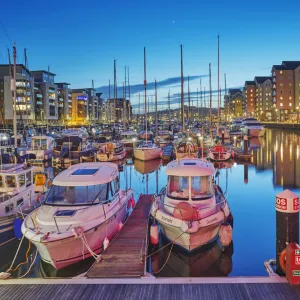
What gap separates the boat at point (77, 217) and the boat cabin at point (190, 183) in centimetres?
243

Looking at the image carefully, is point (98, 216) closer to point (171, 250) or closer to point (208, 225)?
point (171, 250)

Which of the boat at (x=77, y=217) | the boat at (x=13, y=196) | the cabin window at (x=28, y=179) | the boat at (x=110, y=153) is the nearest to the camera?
the boat at (x=77, y=217)

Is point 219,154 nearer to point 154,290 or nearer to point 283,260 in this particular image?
point 283,260

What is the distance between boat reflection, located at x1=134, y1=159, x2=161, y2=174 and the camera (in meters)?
36.3

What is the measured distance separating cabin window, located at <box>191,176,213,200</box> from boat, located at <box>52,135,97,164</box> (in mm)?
25748

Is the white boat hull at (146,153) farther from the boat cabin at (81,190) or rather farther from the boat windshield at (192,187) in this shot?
the boat cabin at (81,190)

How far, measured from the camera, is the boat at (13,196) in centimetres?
1500

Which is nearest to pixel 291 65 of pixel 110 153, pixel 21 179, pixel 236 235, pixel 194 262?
pixel 110 153

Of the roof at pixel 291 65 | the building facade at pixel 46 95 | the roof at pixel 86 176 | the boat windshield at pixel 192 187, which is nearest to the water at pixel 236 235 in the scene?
the boat windshield at pixel 192 187

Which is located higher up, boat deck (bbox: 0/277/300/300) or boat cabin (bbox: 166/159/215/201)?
boat cabin (bbox: 166/159/215/201)

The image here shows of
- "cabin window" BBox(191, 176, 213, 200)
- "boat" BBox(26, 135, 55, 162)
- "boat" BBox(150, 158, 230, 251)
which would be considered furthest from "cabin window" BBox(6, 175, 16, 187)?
"boat" BBox(26, 135, 55, 162)

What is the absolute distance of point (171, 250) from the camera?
13602 mm

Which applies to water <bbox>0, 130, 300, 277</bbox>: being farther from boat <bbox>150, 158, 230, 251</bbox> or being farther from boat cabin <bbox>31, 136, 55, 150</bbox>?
boat cabin <bbox>31, 136, 55, 150</bbox>

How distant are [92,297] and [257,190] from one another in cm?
2045
